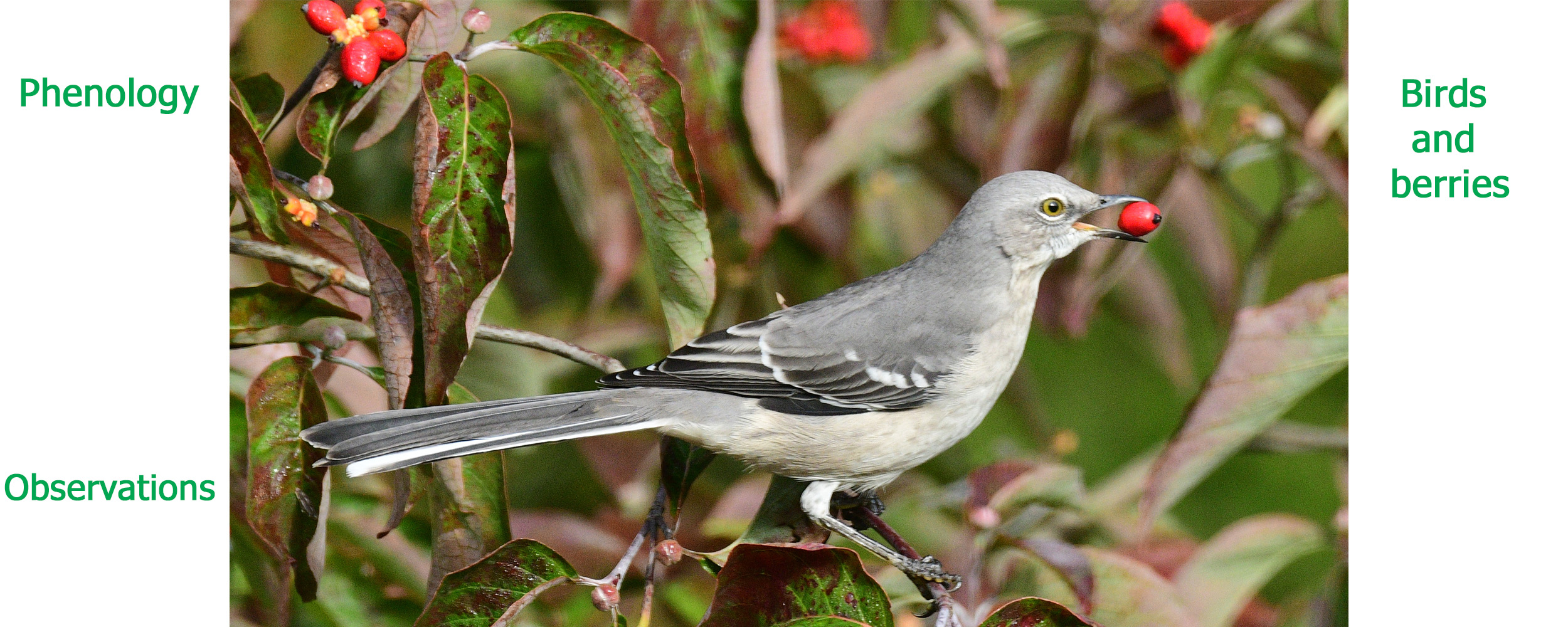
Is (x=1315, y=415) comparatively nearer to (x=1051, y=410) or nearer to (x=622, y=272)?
(x=1051, y=410)

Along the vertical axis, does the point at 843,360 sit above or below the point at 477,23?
below

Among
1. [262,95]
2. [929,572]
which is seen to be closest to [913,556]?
[929,572]

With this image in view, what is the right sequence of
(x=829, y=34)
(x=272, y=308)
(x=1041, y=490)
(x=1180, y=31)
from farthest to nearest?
(x=829, y=34), (x=1180, y=31), (x=1041, y=490), (x=272, y=308)

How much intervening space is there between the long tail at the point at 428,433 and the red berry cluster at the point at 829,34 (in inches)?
51.7

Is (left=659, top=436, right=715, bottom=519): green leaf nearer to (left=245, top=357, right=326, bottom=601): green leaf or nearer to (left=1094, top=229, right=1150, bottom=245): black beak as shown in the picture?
(left=245, top=357, right=326, bottom=601): green leaf

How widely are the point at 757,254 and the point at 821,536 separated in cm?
53

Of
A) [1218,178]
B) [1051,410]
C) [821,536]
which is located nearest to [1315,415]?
[1051,410]

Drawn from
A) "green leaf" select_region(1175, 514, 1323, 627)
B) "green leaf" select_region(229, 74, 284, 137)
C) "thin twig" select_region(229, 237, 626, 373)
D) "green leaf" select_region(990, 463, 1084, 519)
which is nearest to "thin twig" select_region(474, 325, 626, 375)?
"thin twig" select_region(229, 237, 626, 373)

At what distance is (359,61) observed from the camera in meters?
1.41

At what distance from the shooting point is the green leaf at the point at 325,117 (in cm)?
142

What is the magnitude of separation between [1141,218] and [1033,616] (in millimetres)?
670

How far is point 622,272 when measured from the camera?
212cm

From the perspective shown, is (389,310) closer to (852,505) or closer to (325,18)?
(325,18)

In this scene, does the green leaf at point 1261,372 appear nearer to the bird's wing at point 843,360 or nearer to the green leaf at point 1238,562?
the green leaf at point 1238,562
